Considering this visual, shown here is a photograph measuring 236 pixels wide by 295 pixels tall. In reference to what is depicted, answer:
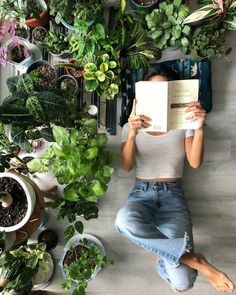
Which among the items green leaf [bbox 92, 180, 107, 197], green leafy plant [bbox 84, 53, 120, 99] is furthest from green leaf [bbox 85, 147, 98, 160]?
green leafy plant [bbox 84, 53, 120, 99]

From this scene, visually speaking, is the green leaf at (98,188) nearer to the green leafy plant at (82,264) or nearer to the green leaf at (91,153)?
the green leaf at (91,153)

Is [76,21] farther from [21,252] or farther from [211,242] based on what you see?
[211,242]

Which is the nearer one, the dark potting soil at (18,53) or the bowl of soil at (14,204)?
the bowl of soil at (14,204)

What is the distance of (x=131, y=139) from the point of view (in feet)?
6.41

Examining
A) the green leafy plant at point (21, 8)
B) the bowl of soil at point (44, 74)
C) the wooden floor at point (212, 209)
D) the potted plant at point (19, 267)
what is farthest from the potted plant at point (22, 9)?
the potted plant at point (19, 267)

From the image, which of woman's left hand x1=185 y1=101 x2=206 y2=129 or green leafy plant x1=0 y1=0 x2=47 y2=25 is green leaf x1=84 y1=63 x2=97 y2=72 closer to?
green leafy plant x1=0 y1=0 x2=47 y2=25

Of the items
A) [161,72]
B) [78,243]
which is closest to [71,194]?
[78,243]

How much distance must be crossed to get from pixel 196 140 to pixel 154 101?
0.89ft

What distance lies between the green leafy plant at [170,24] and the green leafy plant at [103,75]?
28 cm

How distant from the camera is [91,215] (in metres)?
1.96

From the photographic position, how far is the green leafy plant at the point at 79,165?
1718 mm

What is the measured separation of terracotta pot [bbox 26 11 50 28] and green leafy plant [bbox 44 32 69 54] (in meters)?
0.10

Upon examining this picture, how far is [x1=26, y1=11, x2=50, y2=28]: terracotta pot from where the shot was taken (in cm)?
214

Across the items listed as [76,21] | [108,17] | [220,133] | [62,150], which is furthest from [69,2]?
[220,133]
